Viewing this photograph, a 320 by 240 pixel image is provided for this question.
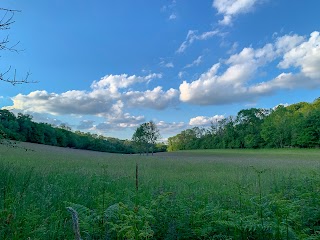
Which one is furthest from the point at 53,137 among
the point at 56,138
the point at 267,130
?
the point at 267,130

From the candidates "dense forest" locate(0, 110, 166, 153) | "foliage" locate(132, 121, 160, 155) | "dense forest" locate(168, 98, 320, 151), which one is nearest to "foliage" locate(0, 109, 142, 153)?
"dense forest" locate(0, 110, 166, 153)

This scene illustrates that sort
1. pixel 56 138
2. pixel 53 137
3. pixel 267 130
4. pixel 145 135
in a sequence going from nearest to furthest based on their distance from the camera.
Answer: pixel 145 135, pixel 267 130, pixel 53 137, pixel 56 138

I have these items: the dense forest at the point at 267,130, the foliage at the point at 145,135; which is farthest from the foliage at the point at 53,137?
the dense forest at the point at 267,130

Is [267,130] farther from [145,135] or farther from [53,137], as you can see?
[53,137]

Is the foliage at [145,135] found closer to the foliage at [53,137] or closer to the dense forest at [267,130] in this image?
the foliage at [53,137]

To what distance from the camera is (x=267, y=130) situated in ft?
277

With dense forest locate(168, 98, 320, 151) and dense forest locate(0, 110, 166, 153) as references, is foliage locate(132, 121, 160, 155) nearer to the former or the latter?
→ dense forest locate(0, 110, 166, 153)

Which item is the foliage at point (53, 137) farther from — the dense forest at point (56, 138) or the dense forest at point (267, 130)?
the dense forest at point (267, 130)

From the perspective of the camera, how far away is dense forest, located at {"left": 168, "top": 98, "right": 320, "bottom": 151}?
2997 inches

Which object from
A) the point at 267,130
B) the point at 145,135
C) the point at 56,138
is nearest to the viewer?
the point at 145,135

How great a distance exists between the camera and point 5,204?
433cm

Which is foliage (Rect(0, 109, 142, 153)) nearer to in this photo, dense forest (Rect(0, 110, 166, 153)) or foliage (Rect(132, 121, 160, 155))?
dense forest (Rect(0, 110, 166, 153))

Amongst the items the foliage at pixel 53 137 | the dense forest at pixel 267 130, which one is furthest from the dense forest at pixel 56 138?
the dense forest at pixel 267 130

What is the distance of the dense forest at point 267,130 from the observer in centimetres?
7612
